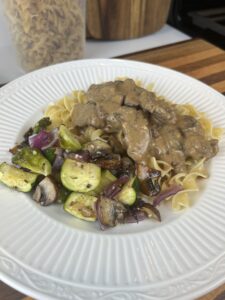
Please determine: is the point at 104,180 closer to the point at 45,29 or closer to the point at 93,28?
the point at 45,29

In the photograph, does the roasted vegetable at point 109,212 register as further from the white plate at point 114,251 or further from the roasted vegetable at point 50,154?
the roasted vegetable at point 50,154

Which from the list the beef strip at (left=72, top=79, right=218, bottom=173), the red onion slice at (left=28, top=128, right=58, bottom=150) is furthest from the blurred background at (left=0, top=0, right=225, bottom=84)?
the red onion slice at (left=28, top=128, right=58, bottom=150)

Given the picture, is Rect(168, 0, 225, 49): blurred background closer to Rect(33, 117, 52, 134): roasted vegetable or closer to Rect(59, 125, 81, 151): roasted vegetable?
Rect(33, 117, 52, 134): roasted vegetable

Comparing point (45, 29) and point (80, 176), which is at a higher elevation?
point (45, 29)

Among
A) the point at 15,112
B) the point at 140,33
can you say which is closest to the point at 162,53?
the point at 140,33

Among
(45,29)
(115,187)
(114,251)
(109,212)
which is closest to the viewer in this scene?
(114,251)

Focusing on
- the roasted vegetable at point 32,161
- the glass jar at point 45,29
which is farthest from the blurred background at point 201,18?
the roasted vegetable at point 32,161

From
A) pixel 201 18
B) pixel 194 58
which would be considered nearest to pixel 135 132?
pixel 194 58
